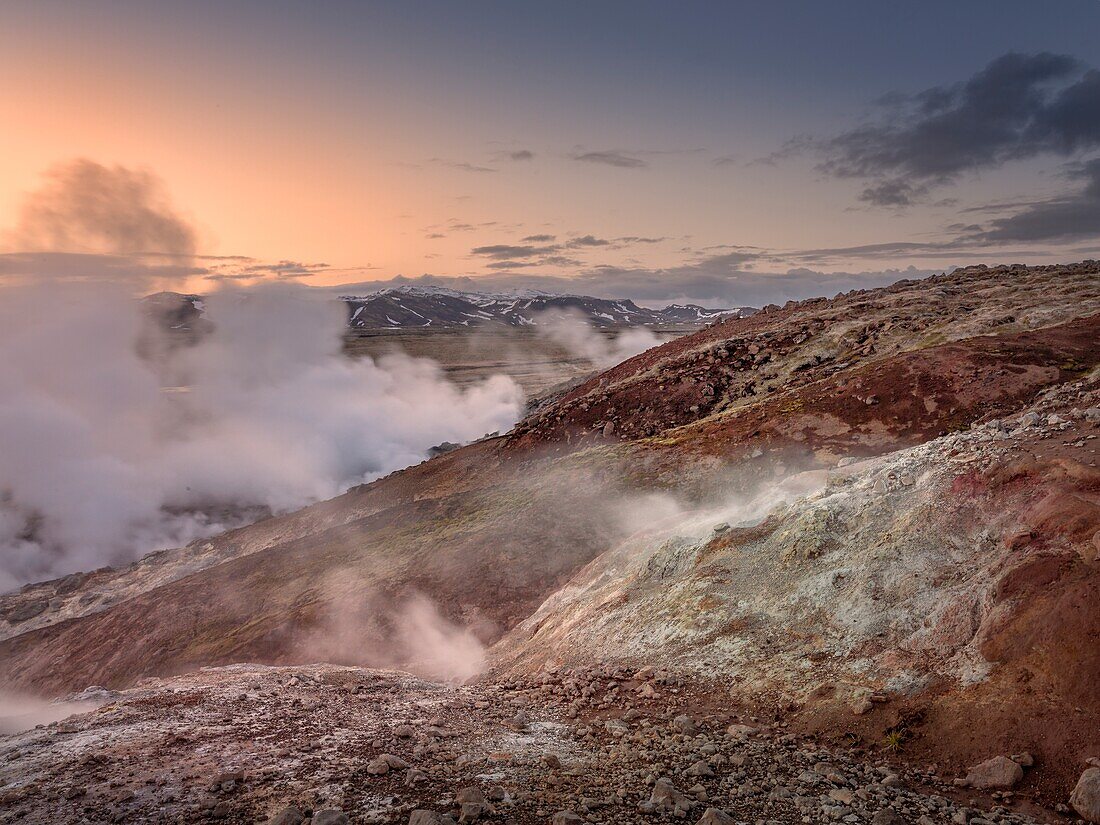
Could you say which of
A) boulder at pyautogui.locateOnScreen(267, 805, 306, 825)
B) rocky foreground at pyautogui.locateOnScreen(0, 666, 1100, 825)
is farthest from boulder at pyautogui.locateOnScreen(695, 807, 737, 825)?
boulder at pyautogui.locateOnScreen(267, 805, 306, 825)

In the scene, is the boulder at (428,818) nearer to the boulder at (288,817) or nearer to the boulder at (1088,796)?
the boulder at (288,817)

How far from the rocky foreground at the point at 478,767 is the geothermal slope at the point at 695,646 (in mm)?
69

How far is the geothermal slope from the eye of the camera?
10102mm

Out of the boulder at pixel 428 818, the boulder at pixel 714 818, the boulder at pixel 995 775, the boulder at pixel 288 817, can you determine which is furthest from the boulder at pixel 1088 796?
the boulder at pixel 288 817

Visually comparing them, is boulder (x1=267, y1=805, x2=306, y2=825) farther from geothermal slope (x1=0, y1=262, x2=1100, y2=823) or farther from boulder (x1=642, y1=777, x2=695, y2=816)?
boulder (x1=642, y1=777, x2=695, y2=816)

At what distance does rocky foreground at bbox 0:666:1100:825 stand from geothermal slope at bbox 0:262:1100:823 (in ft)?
0.23

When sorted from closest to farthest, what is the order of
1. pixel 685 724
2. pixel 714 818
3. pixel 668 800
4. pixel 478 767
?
pixel 714 818 < pixel 668 800 < pixel 478 767 < pixel 685 724

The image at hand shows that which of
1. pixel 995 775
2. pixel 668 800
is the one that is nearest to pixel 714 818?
pixel 668 800

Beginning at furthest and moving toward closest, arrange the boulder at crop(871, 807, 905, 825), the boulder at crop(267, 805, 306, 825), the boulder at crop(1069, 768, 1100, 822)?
the boulder at crop(267, 805, 306, 825)
the boulder at crop(871, 807, 905, 825)
the boulder at crop(1069, 768, 1100, 822)

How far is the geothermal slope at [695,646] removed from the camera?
33.1 feet

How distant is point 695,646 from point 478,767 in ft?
25.3

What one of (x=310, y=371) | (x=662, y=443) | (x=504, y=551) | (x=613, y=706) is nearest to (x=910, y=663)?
(x=613, y=706)

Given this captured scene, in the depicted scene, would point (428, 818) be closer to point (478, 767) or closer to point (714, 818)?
point (478, 767)

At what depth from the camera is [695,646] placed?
54.5 ft
